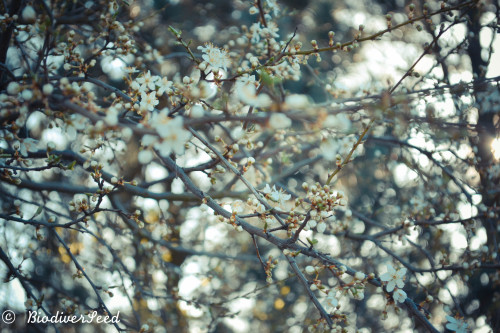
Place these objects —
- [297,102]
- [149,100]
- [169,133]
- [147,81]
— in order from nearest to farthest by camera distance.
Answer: [297,102] < [169,133] < [149,100] < [147,81]

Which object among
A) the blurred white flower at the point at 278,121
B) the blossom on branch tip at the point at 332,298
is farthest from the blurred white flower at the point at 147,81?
the blossom on branch tip at the point at 332,298

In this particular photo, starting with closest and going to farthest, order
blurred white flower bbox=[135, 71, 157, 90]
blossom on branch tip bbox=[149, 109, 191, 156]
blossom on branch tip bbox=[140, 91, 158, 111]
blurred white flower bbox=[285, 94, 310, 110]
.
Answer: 1. blurred white flower bbox=[285, 94, 310, 110]
2. blossom on branch tip bbox=[149, 109, 191, 156]
3. blossom on branch tip bbox=[140, 91, 158, 111]
4. blurred white flower bbox=[135, 71, 157, 90]

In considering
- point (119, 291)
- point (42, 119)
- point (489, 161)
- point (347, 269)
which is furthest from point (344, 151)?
point (42, 119)

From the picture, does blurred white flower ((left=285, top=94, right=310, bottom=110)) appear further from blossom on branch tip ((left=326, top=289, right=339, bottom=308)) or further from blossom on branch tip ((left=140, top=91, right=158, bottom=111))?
blossom on branch tip ((left=326, top=289, right=339, bottom=308))

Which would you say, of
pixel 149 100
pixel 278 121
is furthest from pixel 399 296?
pixel 149 100

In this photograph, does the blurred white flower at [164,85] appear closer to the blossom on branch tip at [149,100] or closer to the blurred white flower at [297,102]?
the blossom on branch tip at [149,100]

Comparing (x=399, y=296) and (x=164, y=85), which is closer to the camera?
(x=399, y=296)

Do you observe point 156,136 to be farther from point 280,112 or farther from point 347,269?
point 347,269

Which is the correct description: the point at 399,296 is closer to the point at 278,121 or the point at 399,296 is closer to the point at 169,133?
the point at 278,121

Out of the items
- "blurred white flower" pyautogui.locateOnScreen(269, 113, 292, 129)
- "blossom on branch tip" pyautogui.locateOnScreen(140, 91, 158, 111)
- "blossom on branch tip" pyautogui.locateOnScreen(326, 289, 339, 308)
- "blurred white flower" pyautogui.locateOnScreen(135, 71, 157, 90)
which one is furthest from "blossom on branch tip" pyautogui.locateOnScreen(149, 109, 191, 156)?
"blossom on branch tip" pyautogui.locateOnScreen(326, 289, 339, 308)

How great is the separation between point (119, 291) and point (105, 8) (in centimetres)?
227

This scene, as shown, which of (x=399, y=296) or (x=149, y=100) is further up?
(x=149, y=100)

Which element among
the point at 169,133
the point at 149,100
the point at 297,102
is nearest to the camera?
the point at 297,102

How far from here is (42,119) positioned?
4086mm
